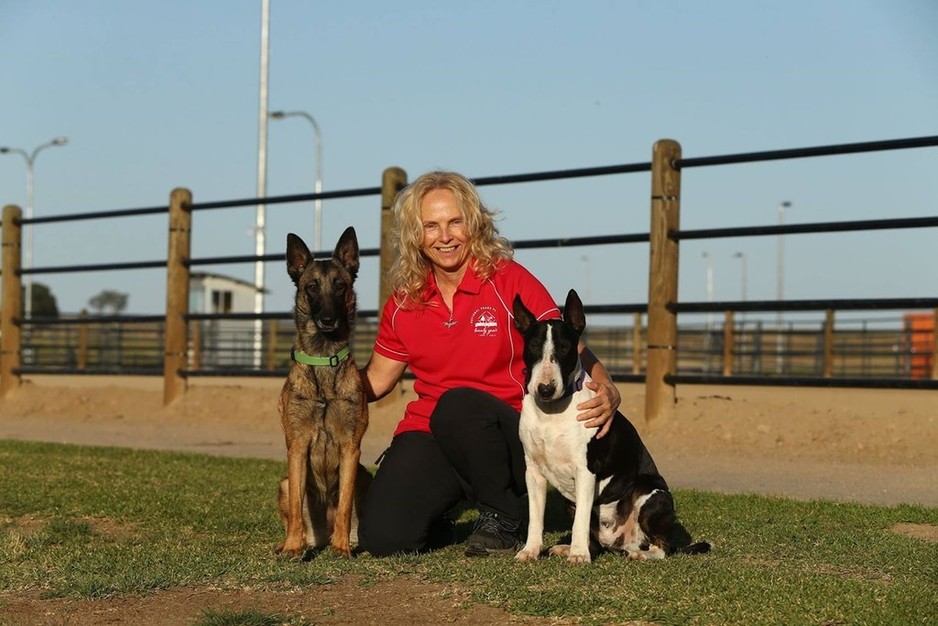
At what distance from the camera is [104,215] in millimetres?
13844

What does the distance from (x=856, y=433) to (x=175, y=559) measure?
5.48m

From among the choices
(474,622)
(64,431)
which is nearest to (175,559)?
(474,622)

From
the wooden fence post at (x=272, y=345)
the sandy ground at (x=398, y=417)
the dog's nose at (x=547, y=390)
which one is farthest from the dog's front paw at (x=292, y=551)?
the wooden fence post at (x=272, y=345)

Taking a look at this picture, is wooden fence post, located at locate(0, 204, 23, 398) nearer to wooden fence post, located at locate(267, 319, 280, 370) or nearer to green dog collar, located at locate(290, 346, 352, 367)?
wooden fence post, located at locate(267, 319, 280, 370)

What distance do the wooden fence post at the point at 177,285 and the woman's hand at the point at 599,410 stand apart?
27.4 feet

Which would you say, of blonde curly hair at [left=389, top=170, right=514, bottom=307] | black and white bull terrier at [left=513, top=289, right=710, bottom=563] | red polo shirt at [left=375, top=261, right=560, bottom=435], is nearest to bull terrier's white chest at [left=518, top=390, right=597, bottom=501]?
black and white bull terrier at [left=513, top=289, right=710, bottom=563]

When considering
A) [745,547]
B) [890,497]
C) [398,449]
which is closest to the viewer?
[745,547]

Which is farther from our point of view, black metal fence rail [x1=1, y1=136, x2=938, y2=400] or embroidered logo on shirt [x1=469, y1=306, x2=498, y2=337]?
black metal fence rail [x1=1, y1=136, x2=938, y2=400]

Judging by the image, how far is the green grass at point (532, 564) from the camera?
4.02m

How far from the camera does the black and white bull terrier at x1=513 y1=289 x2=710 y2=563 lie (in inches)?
193

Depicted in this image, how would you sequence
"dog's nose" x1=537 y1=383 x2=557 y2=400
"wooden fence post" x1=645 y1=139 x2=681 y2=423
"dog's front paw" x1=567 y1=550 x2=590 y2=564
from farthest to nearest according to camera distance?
"wooden fence post" x1=645 y1=139 x2=681 y2=423
"dog's front paw" x1=567 y1=550 x2=590 y2=564
"dog's nose" x1=537 y1=383 x2=557 y2=400

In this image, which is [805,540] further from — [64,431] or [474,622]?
[64,431]

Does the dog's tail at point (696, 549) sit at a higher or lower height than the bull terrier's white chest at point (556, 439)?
lower

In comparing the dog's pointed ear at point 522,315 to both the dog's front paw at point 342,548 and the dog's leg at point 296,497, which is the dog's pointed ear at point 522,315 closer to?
the dog's leg at point 296,497
